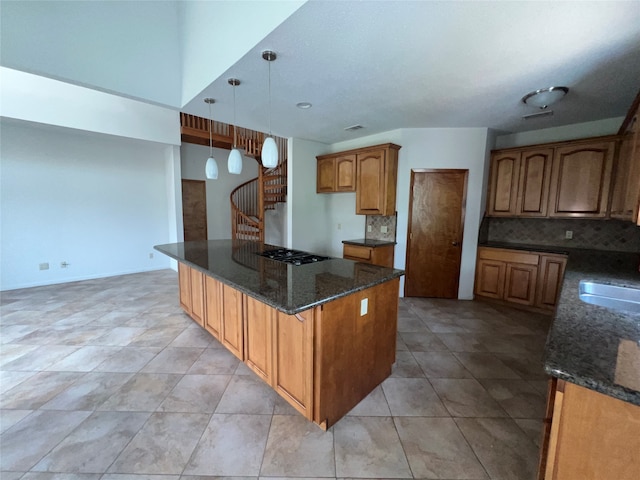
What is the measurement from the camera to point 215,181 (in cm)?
679

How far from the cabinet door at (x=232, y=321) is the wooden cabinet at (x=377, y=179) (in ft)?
8.06

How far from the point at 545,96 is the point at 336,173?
8.68 feet

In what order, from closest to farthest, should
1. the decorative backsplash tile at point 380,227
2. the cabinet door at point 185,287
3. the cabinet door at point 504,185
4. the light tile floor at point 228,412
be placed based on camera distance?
the light tile floor at point 228,412 < the cabinet door at point 185,287 < the cabinet door at point 504,185 < the decorative backsplash tile at point 380,227

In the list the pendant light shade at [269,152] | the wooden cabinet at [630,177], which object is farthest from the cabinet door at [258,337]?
the wooden cabinet at [630,177]

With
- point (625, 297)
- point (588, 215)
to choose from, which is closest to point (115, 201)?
point (625, 297)

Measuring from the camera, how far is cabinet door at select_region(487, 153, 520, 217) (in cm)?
365

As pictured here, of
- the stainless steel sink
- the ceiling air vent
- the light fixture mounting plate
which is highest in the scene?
the ceiling air vent

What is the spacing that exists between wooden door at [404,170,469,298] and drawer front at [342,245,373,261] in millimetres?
681

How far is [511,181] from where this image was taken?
12.1 feet

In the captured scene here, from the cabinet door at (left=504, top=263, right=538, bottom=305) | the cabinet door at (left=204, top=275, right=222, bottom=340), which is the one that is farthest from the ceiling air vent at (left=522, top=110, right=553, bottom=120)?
the cabinet door at (left=204, top=275, right=222, bottom=340)

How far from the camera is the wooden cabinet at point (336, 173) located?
4.12 meters

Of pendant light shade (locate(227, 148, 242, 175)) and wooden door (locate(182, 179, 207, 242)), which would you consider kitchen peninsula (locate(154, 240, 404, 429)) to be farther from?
wooden door (locate(182, 179, 207, 242))

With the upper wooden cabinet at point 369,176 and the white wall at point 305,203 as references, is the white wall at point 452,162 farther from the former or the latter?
the white wall at point 305,203

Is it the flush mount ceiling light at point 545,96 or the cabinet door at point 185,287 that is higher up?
the flush mount ceiling light at point 545,96
